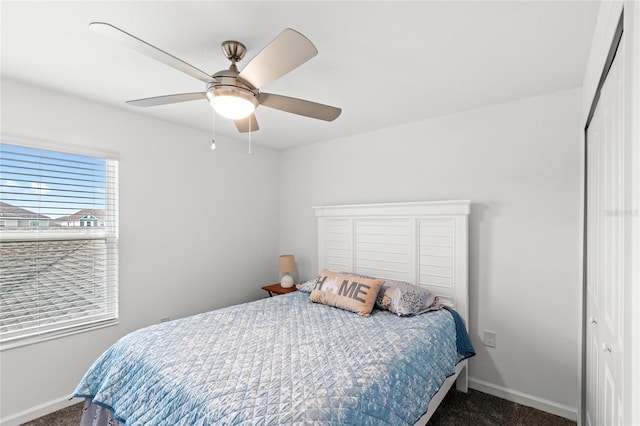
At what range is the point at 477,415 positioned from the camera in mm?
2328

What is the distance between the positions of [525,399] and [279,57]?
302 cm

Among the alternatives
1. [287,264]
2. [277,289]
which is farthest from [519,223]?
[277,289]

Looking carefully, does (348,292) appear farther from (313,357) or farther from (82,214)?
(82,214)

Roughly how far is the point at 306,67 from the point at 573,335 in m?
2.70

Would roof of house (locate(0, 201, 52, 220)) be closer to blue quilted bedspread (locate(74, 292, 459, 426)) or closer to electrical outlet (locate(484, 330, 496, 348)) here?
blue quilted bedspread (locate(74, 292, 459, 426))

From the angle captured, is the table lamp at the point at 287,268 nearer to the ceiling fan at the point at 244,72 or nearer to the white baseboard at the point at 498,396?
the white baseboard at the point at 498,396

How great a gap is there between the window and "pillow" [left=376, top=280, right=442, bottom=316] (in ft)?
7.73

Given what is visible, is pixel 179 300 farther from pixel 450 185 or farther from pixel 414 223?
pixel 450 185

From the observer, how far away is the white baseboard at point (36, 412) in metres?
2.20

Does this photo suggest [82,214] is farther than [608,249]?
Yes

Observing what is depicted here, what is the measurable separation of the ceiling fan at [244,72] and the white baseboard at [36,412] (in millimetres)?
2363

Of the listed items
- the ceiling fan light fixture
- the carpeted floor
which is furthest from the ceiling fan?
the carpeted floor

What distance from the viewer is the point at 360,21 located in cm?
154

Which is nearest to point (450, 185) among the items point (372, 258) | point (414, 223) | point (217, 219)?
point (414, 223)
